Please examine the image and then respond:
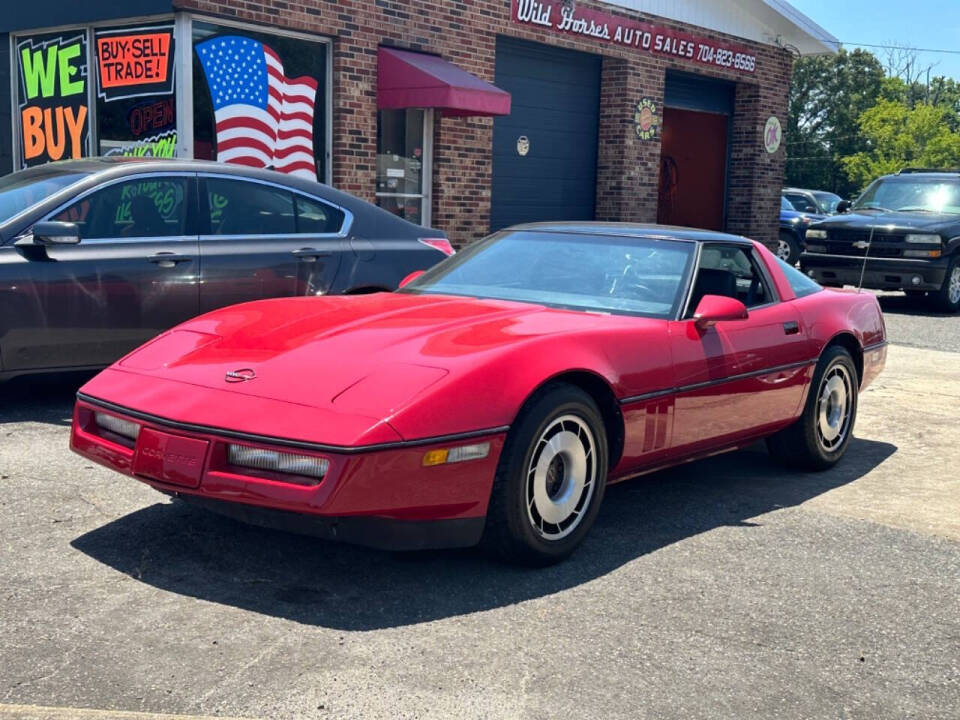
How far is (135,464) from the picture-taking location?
3.98m

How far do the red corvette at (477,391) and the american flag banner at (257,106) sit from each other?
7.30 meters

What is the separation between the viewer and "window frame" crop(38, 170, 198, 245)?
673cm

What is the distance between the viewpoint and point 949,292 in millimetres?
15500

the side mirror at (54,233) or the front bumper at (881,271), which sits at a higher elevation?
the side mirror at (54,233)

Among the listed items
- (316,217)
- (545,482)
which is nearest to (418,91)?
(316,217)

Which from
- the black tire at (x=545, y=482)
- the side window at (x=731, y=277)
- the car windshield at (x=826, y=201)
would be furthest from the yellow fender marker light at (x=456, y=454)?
the car windshield at (x=826, y=201)

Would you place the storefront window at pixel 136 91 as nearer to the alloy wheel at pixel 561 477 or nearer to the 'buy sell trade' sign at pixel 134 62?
the 'buy sell trade' sign at pixel 134 62

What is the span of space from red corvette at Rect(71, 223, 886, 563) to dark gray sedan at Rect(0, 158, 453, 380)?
83.3 inches

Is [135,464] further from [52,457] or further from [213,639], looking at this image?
[52,457]

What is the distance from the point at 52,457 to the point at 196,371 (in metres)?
1.84

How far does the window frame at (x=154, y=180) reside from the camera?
673cm

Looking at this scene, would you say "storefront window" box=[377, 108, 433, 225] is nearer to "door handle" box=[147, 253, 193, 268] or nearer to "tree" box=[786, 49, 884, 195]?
"door handle" box=[147, 253, 193, 268]

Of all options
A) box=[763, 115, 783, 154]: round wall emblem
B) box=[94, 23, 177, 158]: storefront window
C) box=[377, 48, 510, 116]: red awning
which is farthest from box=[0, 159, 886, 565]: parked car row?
box=[763, 115, 783, 154]: round wall emblem

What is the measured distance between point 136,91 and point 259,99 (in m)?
1.30
